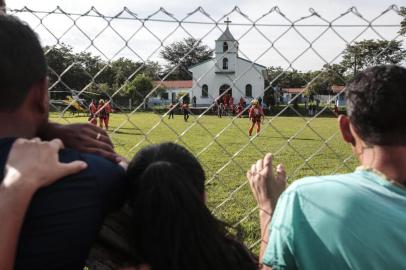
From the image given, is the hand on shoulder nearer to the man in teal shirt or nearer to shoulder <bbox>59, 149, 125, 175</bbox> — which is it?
shoulder <bbox>59, 149, 125, 175</bbox>

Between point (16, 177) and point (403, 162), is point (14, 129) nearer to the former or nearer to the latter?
point (16, 177)

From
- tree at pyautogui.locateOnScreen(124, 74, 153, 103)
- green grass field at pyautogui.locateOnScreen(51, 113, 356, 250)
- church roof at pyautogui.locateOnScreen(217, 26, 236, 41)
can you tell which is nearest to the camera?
church roof at pyautogui.locateOnScreen(217, 26, 236, 41)

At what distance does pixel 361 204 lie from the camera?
134 cm

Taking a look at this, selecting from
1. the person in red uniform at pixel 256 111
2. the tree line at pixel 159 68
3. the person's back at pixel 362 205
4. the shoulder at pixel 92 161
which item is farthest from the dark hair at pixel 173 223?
the person in red uniform at pixel 256 111

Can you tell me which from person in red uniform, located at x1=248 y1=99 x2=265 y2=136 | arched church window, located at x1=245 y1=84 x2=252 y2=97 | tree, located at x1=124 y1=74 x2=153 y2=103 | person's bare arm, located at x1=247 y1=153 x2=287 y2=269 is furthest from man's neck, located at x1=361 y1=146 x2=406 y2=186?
arched church window, located at x1=245 y1=84 x2=252 y2=97

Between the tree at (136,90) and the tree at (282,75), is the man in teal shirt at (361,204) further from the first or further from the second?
the tree at (136,90)

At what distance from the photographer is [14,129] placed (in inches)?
49.7

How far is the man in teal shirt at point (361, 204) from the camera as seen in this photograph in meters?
1.34

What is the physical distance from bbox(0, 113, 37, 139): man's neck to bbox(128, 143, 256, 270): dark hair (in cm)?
30

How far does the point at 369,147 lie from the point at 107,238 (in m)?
0.76

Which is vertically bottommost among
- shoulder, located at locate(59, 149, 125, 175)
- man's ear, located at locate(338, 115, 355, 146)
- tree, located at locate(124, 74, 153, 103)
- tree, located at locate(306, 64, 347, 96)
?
shoulder, located at locate(59, 149, 125, 175)

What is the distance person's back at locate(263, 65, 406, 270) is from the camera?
1.34 meters

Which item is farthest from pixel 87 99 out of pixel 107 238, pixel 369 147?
pixel 369 147

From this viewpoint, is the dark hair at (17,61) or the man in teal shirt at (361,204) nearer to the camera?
the dark hair at (17,61)
